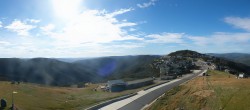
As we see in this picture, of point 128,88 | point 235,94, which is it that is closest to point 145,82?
point 128,88

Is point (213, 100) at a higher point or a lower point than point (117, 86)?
higher

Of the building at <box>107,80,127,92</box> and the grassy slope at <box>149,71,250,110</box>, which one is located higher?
the grassy slope at <box>149,71,250,110</box>

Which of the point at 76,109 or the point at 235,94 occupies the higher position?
the point at 235,94

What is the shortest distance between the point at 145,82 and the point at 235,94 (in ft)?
226

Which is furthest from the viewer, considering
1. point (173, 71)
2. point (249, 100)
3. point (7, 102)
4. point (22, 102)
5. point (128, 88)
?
point (173, 71)

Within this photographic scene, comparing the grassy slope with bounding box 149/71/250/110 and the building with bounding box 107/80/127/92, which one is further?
the building with bounding box 107/80/127/92

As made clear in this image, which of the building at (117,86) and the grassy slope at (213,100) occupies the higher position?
the grassy slope at (213,100)

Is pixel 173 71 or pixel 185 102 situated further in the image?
pixel 173 71

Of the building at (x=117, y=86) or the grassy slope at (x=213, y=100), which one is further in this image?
the building at (x=117, y=86)

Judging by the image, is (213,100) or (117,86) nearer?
(213,100)

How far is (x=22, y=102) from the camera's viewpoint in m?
60.6

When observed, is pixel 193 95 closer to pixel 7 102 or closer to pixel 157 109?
pixel 157 109

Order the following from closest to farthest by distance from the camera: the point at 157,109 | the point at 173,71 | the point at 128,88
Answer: the point at 157,109
the point at 128,88
the point at 173,71

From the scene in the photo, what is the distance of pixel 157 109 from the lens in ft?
173
